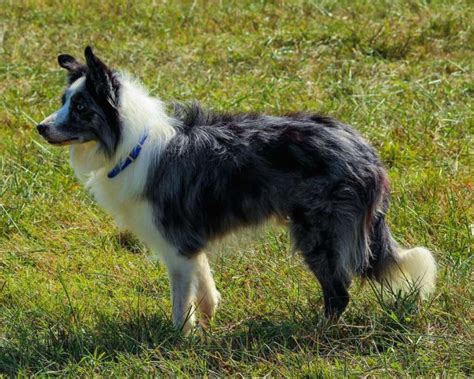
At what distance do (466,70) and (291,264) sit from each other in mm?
4157

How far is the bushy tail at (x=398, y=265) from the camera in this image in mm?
4949

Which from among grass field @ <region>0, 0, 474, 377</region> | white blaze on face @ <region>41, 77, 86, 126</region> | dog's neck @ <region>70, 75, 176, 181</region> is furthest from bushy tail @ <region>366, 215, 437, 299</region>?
white blaze on face @ <region>41, 77, 86, 126</region>

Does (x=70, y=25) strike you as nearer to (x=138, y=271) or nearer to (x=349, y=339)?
(x=138, y=271)

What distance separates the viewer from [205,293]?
205 inches

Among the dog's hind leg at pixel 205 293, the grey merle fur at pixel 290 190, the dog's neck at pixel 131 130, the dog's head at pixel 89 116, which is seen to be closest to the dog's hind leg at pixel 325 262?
the grey merle fur at pixel 290 190

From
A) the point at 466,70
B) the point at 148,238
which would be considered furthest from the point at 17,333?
the point at 466,70

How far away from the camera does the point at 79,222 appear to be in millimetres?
6414

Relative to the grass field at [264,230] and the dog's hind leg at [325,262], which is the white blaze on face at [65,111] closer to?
the grass field at [264,230]

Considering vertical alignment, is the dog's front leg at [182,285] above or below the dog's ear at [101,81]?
below

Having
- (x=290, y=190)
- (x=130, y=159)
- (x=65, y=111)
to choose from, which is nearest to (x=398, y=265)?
(x=290, y=190)

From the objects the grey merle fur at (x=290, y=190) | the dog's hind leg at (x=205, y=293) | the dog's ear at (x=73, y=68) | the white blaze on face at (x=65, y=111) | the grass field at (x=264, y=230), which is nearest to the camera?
the grass field at (x=264, y=230)

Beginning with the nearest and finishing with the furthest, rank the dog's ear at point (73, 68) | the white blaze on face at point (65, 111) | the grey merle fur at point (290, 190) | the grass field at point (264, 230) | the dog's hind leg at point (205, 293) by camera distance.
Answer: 1. the grass field at point (264, 230)
2. the grey merle fur at point (290, 190)
3. the white blaze on face at point (65, 111)
4. the dog's ear at point (73, 68)
5. the dog's hind leg at point (205, 293)

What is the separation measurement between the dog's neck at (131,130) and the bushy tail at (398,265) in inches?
50.5

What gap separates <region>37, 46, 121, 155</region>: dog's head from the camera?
489 cm
